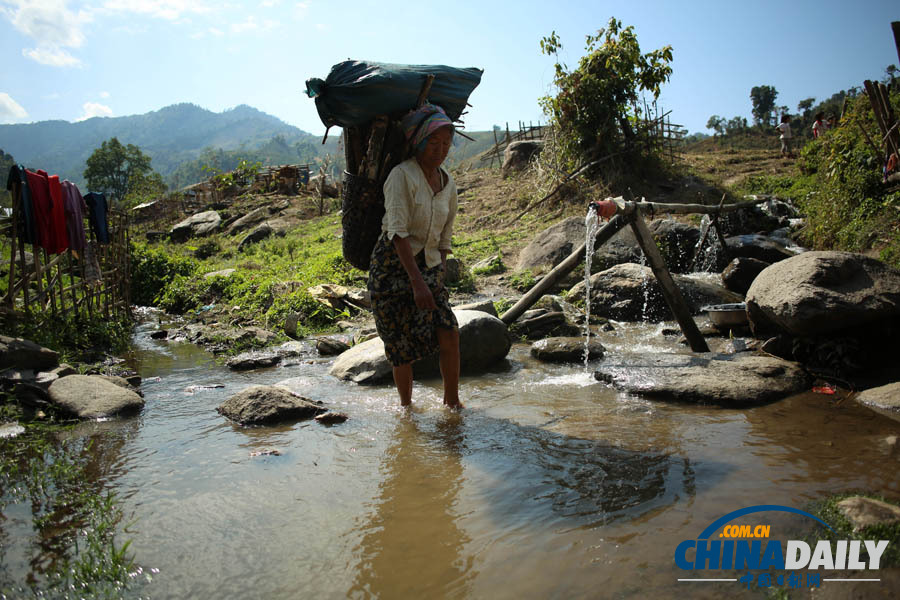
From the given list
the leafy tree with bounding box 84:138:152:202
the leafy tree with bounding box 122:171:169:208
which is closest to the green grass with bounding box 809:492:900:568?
the leafy tree with bounding box 122:171:169:208

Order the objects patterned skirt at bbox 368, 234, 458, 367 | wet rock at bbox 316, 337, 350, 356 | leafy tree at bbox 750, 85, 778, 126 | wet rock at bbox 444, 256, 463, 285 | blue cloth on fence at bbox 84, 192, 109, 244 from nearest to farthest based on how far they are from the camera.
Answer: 1. patterned skirt at bbox 368, 234, 458, 367
2. wet rock at bbox 316, 337, 350, 356
3. blue cloth on fence at bbox 84, 192, 109, 244
4. wet rock at bbox 444, 256, 463, 285
5. leafy tree at bbox 750, 85, 778, 126

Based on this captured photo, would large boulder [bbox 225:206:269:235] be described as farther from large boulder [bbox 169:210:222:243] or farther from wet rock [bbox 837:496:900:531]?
wet rock [bbox 837:496:900:531]

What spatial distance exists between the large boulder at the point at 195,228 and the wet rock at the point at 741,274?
58.0 feet

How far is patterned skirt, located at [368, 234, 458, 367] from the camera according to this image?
360 cm

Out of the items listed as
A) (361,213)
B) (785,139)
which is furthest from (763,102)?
(361,213)

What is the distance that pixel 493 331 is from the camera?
18.1 ft

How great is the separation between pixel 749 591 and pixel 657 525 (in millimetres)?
449

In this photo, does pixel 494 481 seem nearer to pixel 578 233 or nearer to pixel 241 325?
pixel 241 325

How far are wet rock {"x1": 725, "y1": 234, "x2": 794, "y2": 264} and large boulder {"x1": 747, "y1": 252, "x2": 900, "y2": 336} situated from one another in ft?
15.8

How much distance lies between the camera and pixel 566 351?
221 inches

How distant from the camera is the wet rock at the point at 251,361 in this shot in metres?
6.00

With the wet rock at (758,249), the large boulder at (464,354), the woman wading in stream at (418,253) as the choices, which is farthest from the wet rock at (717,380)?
the wet rock at (758,249)

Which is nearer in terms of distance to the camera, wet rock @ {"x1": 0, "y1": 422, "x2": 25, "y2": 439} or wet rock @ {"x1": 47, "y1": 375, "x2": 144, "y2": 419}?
wet rock @ {"x1": 0, "y1": 422, "x2": 25, "y2": 439}

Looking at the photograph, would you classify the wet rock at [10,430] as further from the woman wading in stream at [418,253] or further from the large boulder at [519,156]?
the large boulder at [519,156]
